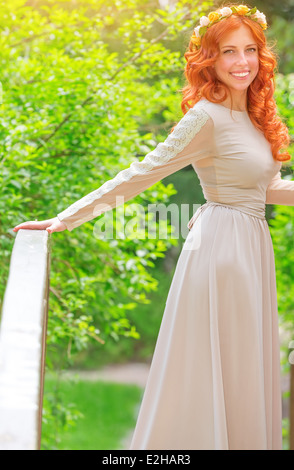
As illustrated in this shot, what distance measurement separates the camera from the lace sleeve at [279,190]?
2.57 meters

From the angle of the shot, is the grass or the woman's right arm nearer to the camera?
the woman's right arm

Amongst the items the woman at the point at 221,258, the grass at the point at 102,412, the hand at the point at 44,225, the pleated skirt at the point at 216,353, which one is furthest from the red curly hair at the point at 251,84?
the grass at the point at 102,412

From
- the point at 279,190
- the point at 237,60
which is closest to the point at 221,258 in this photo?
the point at 279,190

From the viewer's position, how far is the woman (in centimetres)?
224

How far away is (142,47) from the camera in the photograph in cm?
426

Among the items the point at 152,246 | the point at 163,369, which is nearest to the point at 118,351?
the point at 152,246

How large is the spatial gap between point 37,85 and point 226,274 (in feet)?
6.82

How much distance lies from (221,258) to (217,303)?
0.48ft

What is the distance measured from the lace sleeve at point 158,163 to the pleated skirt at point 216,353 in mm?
216

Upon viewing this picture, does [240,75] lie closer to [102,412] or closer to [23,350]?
[23,350]

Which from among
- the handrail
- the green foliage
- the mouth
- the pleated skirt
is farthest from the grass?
the handrail

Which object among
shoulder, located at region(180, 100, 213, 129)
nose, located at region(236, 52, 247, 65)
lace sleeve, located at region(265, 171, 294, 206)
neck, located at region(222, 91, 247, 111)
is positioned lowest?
lace sleeve, located at region(265, 171, 294, 206)

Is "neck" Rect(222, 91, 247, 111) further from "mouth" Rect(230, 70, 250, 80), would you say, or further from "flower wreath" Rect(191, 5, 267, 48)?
"flower wreath" Rect(191, 5, 267, 48)

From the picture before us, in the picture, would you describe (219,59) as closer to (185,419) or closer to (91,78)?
(185,419)
